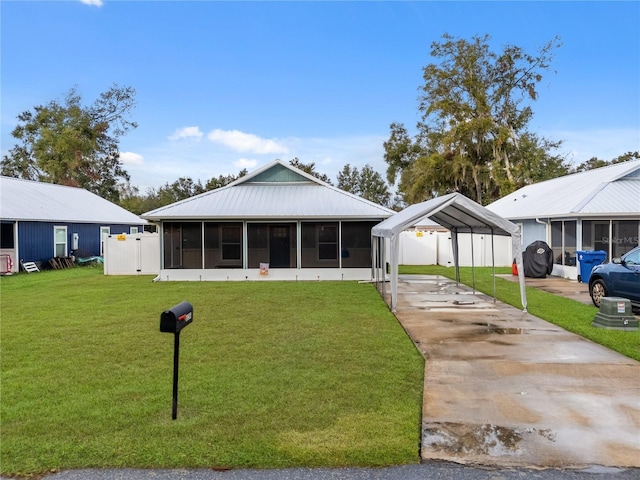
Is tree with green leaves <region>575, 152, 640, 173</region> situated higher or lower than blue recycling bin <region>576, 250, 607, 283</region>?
higher

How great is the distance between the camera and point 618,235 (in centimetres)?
1581

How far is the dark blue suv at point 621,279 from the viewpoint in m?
9.47

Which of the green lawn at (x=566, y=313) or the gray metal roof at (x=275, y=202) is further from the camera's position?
the gray metal roof at (x=275, y=202)

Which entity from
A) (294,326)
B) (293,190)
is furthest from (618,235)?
(294,326)

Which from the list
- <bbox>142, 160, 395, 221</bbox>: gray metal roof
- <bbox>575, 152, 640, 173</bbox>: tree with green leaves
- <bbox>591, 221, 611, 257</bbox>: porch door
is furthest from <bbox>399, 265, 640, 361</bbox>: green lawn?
<bbox>575, 152, 640, 173</bbox>: tree with green leaves

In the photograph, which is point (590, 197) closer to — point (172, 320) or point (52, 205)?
point (172, 320)

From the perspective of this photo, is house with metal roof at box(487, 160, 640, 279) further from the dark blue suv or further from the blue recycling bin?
the dark blue suv

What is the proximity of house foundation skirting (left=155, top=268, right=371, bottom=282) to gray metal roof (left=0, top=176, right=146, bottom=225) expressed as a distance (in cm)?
838

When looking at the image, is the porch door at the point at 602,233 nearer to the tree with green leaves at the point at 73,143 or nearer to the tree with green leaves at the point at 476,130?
the tree with green leaves at the point at 476,130

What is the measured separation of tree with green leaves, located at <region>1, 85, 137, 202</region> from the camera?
40438 mm

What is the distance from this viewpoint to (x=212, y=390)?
16.9ft

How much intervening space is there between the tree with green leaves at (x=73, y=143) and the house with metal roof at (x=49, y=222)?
44.8 ft

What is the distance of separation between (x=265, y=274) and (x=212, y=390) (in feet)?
37.4

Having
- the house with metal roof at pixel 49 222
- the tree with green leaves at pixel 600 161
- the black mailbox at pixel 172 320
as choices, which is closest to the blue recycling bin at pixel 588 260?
the black mailbox at pixel 172 320
